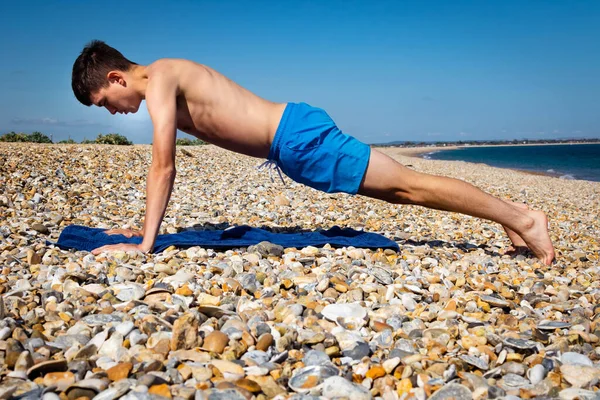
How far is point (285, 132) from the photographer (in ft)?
12.5

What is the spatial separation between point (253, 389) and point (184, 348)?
0.43 m

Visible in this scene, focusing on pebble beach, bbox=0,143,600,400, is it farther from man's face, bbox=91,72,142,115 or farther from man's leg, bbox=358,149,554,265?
man's face, bbox=91,72,142,115

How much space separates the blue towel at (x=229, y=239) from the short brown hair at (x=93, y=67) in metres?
1.10

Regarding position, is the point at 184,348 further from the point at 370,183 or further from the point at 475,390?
the point at 370,183

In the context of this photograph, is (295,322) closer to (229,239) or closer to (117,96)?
(229,239)

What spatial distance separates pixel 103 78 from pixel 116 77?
0.31ft

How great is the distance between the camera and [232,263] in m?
3.13

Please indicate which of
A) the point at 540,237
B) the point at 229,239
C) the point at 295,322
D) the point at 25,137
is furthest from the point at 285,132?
the point at 25,137

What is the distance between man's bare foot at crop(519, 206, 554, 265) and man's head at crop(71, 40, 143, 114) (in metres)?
3.32

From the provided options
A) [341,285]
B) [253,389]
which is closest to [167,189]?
[341,285]

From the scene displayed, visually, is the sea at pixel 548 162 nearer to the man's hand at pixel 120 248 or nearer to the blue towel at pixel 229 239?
the blue towel at pixel 229 239

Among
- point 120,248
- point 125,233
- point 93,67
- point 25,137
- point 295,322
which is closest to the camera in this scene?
point 295,322

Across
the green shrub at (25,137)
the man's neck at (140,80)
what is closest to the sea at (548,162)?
the green shrub at (25,137)

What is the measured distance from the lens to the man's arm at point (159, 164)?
11.1ft
